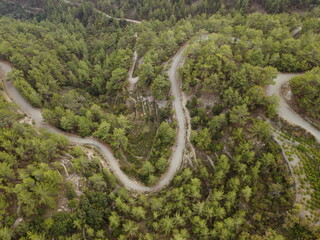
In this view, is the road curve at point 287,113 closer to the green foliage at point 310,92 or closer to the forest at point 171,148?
the forest at point 171,148

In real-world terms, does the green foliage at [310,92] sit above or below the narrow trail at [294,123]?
above

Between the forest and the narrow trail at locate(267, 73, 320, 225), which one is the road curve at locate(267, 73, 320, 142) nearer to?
the narrow trail at locate(267, 73, 320, 225)

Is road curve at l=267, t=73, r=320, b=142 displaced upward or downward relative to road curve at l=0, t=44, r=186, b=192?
upward

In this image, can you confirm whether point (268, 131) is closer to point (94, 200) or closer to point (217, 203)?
point (217, 203)

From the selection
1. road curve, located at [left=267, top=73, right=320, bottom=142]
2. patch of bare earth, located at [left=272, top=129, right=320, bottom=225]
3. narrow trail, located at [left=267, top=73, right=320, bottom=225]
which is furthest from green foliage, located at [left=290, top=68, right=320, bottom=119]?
patch of bare earth, located at [left=272, top=129, right=320, bottom=225]

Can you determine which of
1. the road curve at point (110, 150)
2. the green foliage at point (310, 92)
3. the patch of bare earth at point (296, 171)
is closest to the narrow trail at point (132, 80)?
the road curve at point (110, 150)

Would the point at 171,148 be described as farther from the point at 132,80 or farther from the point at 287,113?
the point at 132,80

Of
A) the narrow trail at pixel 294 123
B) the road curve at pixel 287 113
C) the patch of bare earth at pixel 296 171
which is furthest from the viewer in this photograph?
the road curve at pixel 287 113
